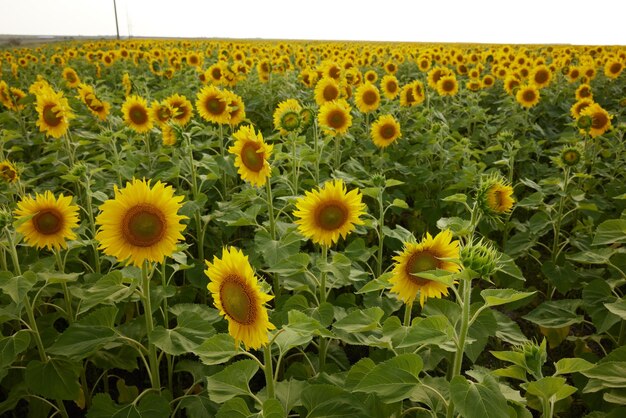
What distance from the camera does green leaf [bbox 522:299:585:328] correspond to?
287 cm

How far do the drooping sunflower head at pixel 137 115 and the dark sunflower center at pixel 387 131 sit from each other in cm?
241

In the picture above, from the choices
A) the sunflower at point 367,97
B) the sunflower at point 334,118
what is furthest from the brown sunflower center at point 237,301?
the sunflower at point 367,97

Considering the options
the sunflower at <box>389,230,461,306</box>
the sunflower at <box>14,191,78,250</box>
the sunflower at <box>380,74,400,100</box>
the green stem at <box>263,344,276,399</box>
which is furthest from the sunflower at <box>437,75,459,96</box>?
the green stem at <box>263,344,276,399</box>

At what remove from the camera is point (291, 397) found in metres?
1.98

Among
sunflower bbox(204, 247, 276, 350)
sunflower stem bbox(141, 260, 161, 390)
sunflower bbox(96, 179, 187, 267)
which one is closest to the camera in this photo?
sunflower bbox(204, 247, 276, 350)

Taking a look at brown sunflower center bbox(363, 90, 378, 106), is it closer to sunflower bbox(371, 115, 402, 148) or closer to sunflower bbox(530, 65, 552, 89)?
sunflower bbox(371, 115, 402, 148)

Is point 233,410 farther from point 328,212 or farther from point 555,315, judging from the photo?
point 555,315

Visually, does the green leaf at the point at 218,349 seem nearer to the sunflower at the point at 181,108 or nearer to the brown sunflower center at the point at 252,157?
the brown sunflower center at the point at 252,157

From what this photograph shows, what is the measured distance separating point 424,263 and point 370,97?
427cm

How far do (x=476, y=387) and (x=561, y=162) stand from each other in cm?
308

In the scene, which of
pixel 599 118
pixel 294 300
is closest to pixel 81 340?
pixel 294 300

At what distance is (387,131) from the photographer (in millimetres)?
5203

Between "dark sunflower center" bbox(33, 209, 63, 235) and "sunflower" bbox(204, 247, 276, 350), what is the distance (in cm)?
138

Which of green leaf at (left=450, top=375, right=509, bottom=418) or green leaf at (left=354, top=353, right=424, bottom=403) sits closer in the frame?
green leaf at (left=450, top=375, right=509, bottom=418)
